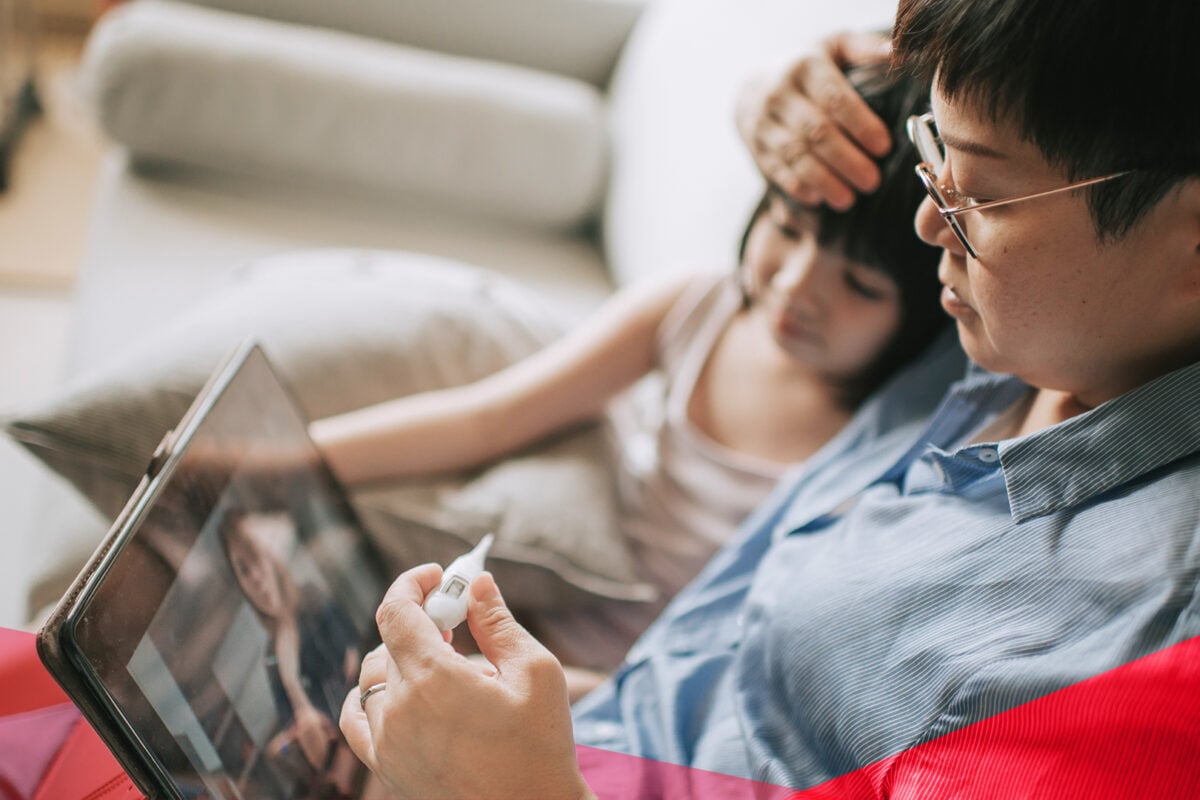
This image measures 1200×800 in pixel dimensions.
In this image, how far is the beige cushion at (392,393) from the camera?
91cm

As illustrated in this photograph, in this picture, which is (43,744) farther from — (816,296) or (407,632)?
(816,296)

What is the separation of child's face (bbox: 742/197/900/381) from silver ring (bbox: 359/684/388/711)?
526mm

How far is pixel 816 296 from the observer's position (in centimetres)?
91

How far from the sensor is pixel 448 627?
566 mm

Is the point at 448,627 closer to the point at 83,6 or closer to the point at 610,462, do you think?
the point at 610,462

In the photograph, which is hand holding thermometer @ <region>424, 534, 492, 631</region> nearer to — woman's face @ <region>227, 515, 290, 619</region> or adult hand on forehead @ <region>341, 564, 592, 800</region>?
adult hand on forehead @ <region>341, 564, 592, 800</region>

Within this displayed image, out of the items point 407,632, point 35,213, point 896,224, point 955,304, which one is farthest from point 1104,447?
point 35,213

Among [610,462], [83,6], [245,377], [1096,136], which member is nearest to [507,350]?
[610,462]

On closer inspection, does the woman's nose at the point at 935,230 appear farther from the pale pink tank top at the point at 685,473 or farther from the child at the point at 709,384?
the pale pink tank top at the point at 685,473

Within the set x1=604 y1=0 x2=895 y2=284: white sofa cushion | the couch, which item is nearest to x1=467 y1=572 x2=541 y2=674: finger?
x1=604 y1=0 x2=895 y2=284: white sofa cushion

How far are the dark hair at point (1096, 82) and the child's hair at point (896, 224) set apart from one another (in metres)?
0.25

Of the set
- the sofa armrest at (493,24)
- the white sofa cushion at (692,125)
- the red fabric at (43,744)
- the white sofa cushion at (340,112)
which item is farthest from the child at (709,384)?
the sofa armrest at (493,24)

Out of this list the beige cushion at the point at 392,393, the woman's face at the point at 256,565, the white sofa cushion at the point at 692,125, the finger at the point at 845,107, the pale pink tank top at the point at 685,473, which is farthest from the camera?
the white sofa cushion at the point at 692,125

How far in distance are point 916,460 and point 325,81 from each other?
1087 millimetres
